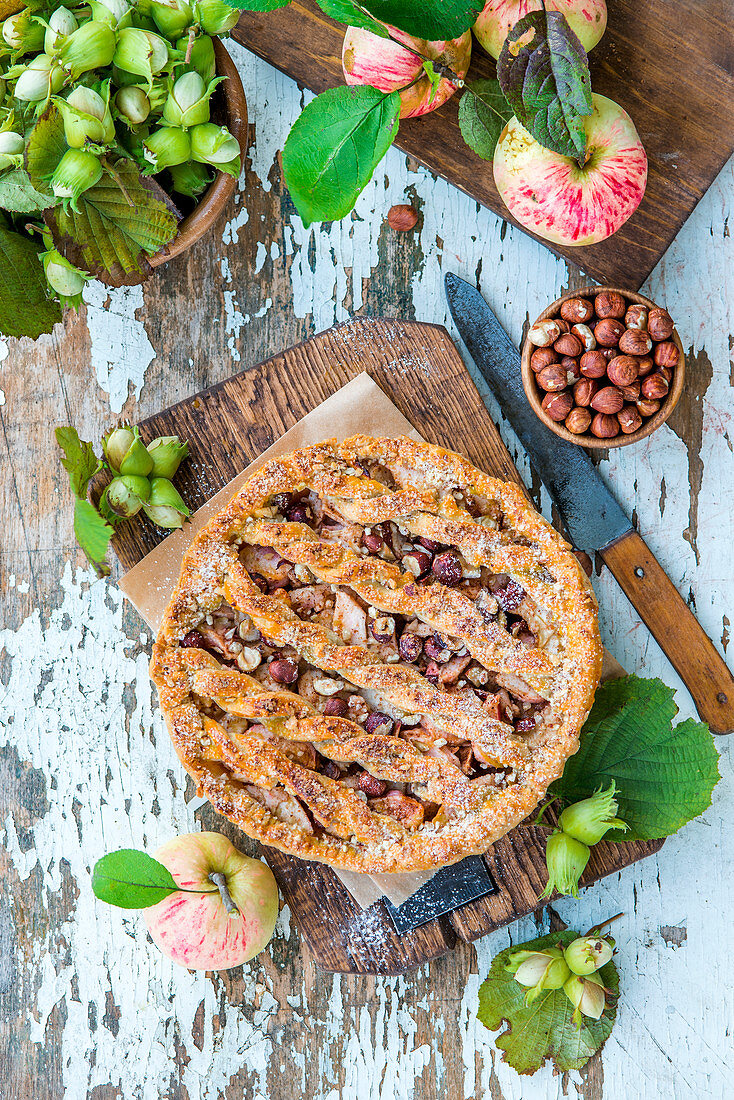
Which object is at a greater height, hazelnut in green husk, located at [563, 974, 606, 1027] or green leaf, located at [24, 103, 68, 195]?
green leaf, located at [24, 103, 68, 195]

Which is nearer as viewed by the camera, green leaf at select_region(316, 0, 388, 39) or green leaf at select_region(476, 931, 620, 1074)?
green leaf at select_region(316, 0, 388, 39)

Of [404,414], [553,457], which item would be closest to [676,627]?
[553,457]

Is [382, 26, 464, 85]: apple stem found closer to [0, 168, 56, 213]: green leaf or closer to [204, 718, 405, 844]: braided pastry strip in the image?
[0, 168, 56, 213]: green leaf

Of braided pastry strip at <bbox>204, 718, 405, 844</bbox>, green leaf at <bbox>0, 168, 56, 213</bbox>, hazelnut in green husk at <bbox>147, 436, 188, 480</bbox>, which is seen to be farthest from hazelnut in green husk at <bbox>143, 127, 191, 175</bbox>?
braided pastry strip at <bbox>204, 718, 405, 844</bbox>

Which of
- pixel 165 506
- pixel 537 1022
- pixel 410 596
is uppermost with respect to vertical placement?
pixel 410 596

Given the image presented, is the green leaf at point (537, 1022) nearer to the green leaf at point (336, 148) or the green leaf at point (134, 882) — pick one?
the green leaf at point (134, 882)

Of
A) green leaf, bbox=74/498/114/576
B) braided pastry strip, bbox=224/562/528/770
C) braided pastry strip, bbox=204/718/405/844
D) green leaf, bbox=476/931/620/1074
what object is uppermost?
braided pastry strip, bbox=224/562/528/770

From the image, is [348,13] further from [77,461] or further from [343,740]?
[343,740]
